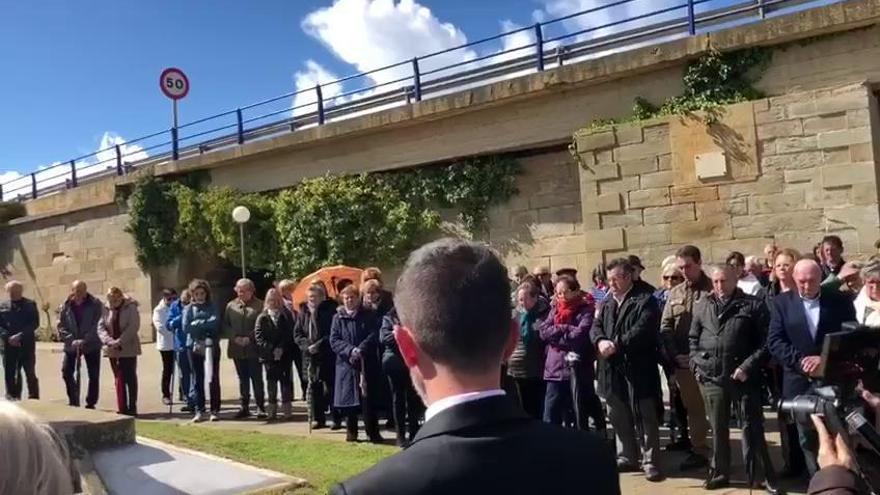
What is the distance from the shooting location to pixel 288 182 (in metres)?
18.2

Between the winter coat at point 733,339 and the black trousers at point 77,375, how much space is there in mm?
8275

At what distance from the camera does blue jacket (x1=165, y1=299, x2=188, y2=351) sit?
34.6ft

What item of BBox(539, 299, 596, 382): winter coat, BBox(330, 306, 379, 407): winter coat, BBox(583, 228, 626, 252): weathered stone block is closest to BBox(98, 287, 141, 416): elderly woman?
BBox(330, 306, 379, 407): winter coat

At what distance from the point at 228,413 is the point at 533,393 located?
4.78 meters

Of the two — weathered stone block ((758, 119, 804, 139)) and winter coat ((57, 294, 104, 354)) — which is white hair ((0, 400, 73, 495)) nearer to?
winter coat ((57, 294, 104, 354))

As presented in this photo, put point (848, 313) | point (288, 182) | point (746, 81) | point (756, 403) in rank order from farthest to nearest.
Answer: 1. point (288, 182)
2. point (746, 81)
3. point (756, 403)
4. point (848, 313)

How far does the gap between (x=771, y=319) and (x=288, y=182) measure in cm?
1389

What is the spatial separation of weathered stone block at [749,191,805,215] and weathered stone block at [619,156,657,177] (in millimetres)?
1594

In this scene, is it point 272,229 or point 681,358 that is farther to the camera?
A: point 272,229

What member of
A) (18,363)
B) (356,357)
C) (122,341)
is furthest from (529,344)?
(18,363)

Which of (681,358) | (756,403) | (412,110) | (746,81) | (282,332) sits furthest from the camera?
(412,110)

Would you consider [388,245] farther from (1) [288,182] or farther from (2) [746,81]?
(2) [746,81]

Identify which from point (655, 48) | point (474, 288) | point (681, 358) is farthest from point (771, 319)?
point (655, 48)

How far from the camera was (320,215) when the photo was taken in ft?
56.7
